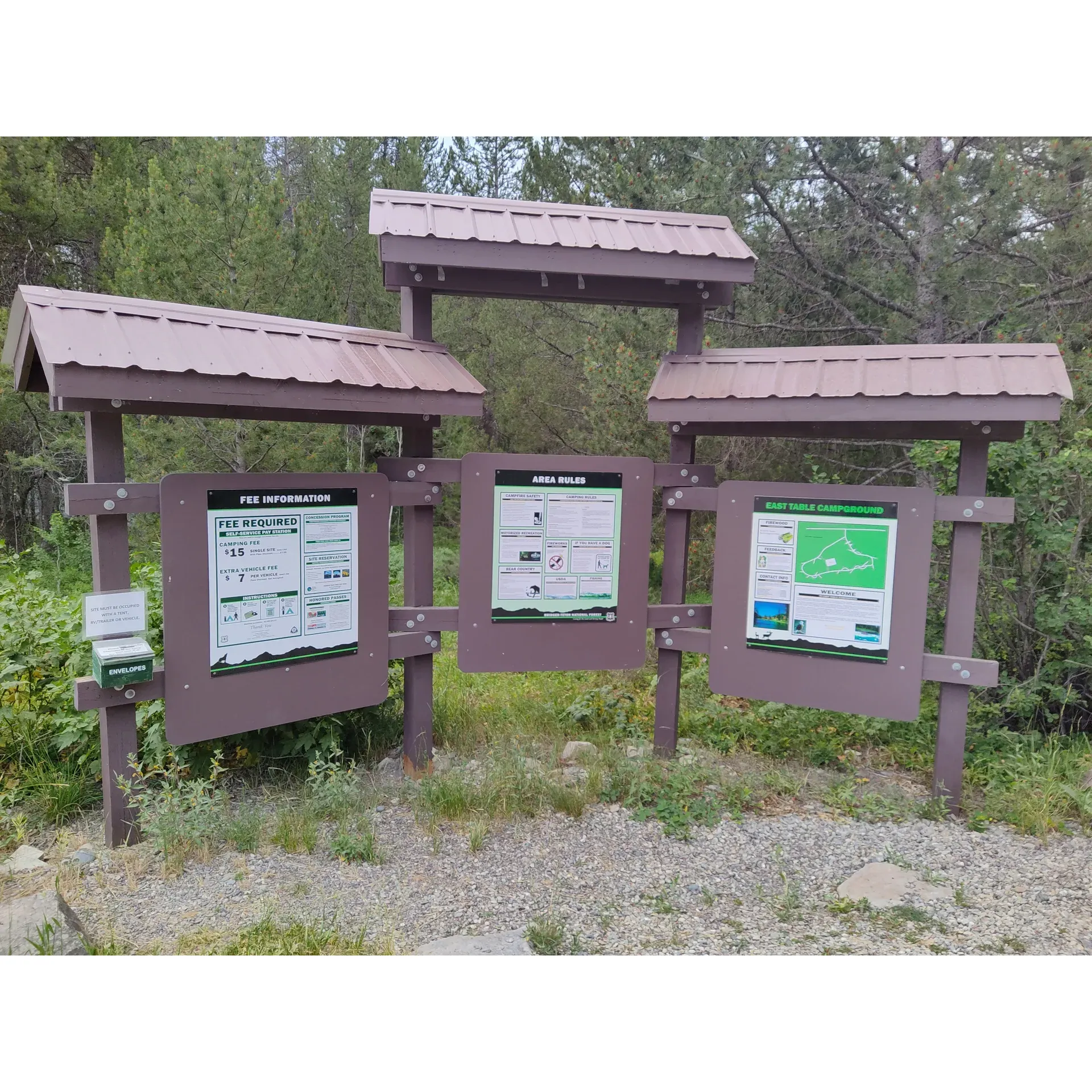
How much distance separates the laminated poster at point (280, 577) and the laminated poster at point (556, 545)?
3.26 feet

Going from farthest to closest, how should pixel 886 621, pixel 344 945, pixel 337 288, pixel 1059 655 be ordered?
1. pixel 337 288
2. pixel 1059 655
3. pixel 886 621
4. pixel 344 945

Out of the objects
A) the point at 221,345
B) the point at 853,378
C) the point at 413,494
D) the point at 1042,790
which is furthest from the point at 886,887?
the point at 221,345

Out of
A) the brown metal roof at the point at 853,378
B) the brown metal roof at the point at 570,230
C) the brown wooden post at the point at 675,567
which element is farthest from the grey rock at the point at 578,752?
the brown metal roof at the point at 570,230

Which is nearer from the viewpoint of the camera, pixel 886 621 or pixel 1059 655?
pixel 886 621

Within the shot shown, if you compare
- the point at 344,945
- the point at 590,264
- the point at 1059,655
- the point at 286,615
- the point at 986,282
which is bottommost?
the point at 344,945

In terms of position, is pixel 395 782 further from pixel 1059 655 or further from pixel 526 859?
pixel 1059 655

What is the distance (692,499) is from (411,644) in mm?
2192

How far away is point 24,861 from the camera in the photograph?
4027mm

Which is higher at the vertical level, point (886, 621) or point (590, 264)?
point (590, 264)

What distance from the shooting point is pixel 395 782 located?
5.16 meters

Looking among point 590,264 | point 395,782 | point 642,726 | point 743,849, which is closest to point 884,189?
point 590,264

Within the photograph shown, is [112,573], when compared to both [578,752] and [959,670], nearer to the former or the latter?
A: [578,752]

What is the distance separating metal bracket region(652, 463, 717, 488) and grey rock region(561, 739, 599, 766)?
2.03 metres

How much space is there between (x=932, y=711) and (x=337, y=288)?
36.6 ft
